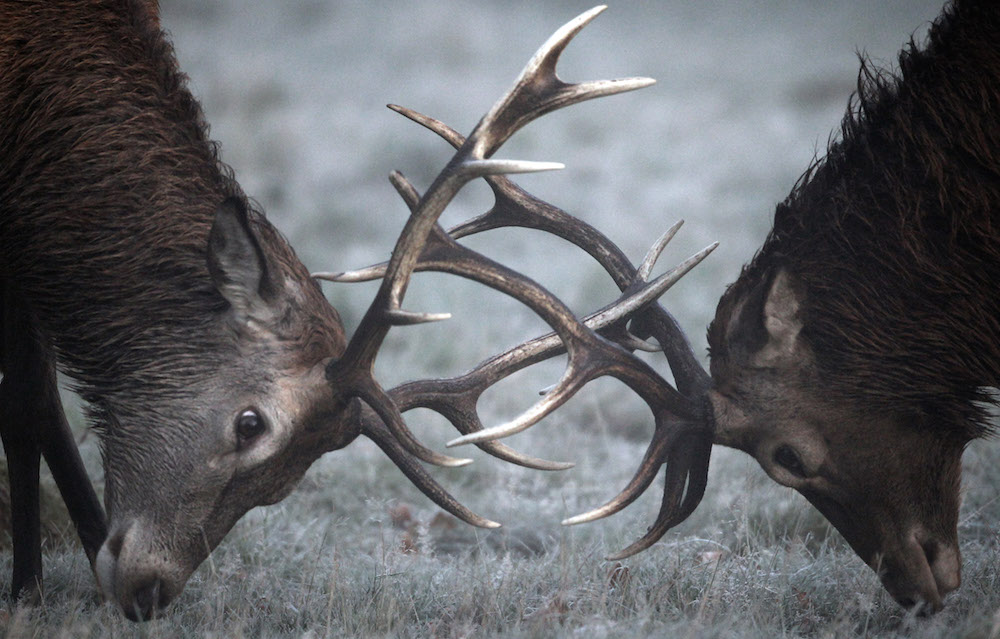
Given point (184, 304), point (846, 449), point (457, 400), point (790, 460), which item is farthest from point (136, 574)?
point (846, 449)

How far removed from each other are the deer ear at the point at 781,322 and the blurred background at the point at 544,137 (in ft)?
3.18

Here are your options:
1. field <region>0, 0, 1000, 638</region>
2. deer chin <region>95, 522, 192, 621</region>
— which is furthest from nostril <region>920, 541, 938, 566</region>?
deer chin <region>95, 522, 192, 621</region>

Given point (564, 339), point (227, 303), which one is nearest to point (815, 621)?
point (564, 339)

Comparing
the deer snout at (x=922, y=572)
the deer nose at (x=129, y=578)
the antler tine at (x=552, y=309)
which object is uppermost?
the antler tine at (x=552, y=309)

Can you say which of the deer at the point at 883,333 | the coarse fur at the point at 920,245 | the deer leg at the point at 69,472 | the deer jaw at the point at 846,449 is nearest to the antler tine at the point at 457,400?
the deer at the point at 883,333

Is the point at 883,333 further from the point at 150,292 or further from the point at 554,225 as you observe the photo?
the point at 150,292

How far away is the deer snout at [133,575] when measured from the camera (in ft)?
11.3

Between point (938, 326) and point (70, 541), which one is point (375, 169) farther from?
point (938, 326)

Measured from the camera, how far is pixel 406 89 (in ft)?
53.8

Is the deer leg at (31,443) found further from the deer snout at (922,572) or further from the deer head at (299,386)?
the deer snout at (922,572)

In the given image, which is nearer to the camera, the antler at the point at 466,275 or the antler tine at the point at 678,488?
the antler at the point at 466,275

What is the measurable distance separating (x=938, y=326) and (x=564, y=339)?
50.7 inches

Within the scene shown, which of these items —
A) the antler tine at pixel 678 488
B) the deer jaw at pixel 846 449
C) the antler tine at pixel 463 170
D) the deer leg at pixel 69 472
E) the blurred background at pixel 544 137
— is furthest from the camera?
the blurred background at pixel 544 137

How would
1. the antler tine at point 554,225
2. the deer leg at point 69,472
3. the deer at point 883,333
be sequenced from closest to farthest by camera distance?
1. the deer at point 883,333
2. the antler tine at point 554,225
3. the deer leg at point 69,472
